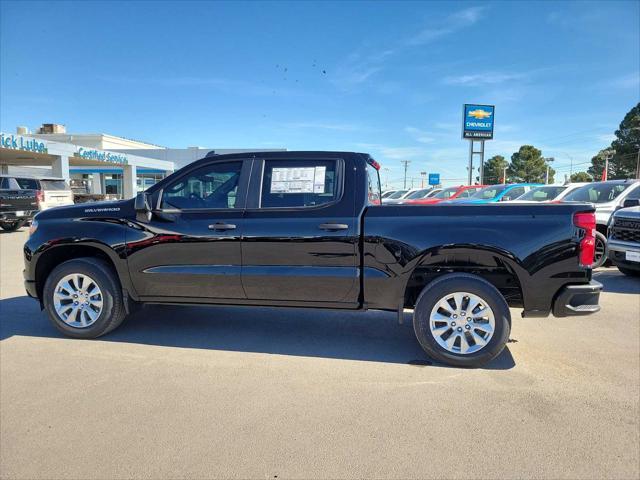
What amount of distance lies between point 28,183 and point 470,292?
17.0 metres

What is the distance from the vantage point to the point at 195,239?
4.20m

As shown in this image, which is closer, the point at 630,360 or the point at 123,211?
the point at 630,360

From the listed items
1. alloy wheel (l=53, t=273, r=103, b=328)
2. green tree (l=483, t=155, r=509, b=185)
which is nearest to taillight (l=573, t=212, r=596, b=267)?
alloy wheel (l=53, t=273, r=103, b=328)

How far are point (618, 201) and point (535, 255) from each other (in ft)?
23.7

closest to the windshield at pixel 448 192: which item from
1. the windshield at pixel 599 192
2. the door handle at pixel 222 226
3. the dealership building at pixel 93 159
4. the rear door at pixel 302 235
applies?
the windshield at pixel 599 192

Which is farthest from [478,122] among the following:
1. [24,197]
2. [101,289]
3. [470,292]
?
[101,289]

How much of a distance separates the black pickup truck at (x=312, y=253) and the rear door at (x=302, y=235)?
0.01 m

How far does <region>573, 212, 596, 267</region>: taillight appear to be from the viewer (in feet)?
11.8

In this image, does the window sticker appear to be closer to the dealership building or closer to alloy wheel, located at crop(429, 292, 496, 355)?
alloy wheel, located at crop(429, 292, 496, 355)

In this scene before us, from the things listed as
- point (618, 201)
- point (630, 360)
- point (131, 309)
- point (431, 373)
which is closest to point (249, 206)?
point (131, 309)

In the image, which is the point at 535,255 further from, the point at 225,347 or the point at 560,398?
the point at 225,347

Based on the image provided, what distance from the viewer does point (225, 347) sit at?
14.1ft

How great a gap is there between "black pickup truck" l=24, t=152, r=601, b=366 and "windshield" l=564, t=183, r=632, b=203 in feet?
23.5

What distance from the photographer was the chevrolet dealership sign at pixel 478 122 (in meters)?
33.7
